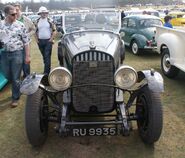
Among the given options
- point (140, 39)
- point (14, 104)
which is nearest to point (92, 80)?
point (14, 104)

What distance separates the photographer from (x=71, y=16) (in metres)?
6.06

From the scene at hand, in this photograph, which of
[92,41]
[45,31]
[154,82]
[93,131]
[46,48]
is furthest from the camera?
[46,48]

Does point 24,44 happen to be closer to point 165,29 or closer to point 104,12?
point 104,12

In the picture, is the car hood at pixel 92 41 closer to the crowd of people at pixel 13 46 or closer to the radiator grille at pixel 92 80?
the radiator grille at pixel 92 80

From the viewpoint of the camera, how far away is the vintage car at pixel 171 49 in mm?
6853

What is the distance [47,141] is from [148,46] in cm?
707

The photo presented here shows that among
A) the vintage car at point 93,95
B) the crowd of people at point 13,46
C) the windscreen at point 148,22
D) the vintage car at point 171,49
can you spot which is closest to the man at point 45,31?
the crowd of people at point 13,46

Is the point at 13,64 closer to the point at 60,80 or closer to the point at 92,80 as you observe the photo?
the point at 60,80

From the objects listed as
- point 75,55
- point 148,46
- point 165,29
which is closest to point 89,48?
point 75,55

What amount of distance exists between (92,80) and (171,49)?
3.66 metres

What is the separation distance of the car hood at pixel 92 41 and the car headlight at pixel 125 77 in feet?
1.30

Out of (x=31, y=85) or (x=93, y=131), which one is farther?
(x=31, y=85)

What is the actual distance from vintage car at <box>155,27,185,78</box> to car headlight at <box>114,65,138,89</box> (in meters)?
2.92

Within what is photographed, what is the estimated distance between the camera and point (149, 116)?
411 centimetres
